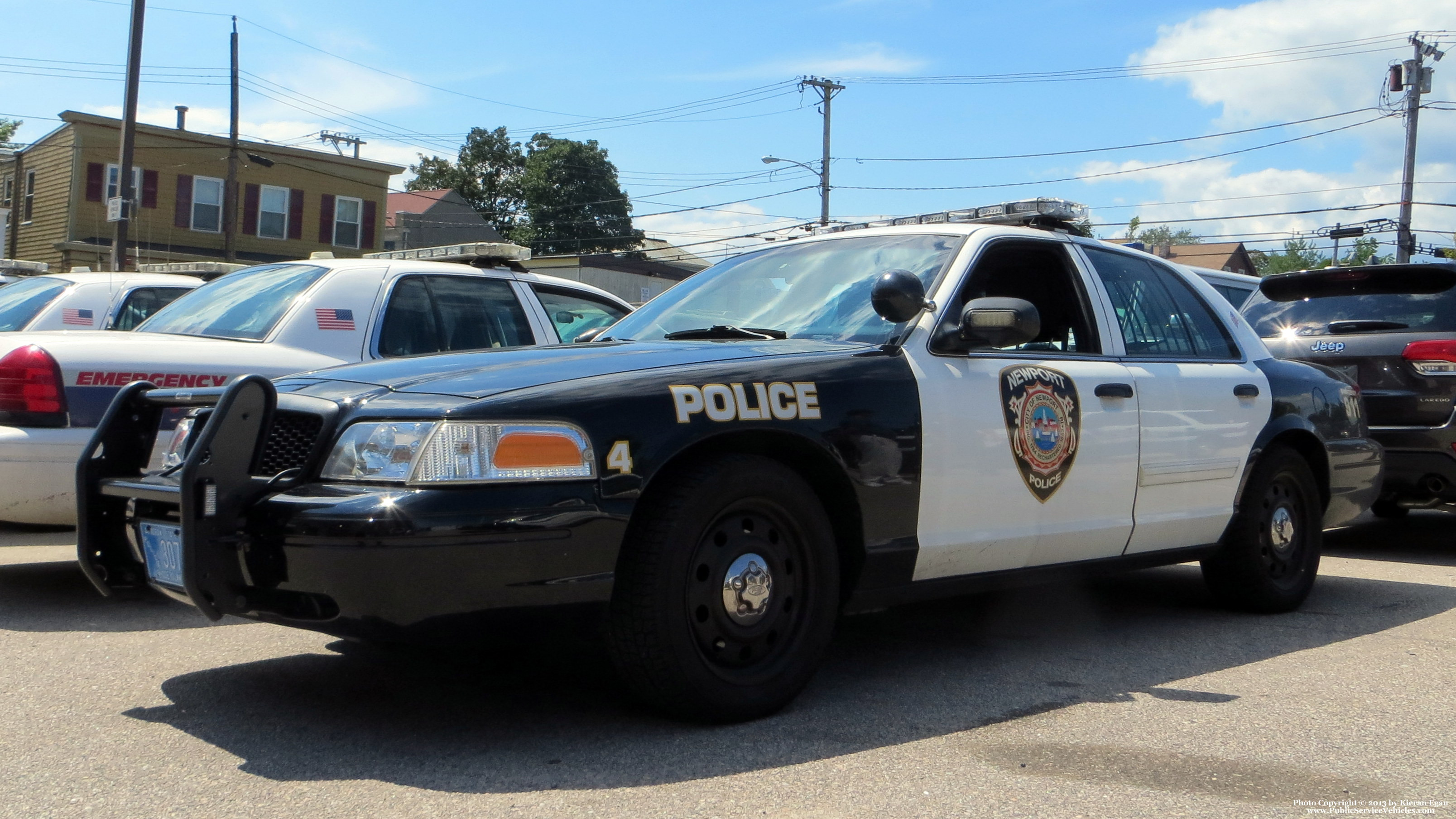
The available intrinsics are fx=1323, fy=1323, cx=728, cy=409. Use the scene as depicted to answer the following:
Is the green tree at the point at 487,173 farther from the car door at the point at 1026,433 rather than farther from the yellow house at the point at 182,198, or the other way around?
the car door at the point at 1026,433

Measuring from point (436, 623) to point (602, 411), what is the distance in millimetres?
682

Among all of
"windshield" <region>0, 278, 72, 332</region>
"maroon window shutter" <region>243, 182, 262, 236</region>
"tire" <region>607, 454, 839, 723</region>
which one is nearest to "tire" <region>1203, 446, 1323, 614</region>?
"tire" <region>607, 454, 839, 723</region>

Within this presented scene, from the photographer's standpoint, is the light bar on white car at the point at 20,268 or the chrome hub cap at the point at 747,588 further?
the light bar on white car at the point at 20,268

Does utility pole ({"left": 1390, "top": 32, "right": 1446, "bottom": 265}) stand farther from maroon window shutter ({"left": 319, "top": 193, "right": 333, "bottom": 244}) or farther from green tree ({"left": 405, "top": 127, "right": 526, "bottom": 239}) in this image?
green tree ({"left": 405, "top": 127, "right": 526, "bottom": 239})

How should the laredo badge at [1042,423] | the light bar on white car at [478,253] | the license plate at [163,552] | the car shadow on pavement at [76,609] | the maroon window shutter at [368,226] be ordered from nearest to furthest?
the license plate at [163,552], the laredo badge at [1042,423], the car shadow on pavement at [76,609], the light bar on white car at [478,253], the maroon window shutter at [368,226]

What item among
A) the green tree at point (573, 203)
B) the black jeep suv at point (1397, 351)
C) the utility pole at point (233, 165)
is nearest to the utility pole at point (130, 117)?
the utility pole at point (233, 165)

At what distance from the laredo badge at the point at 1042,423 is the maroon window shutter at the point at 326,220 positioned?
113ft

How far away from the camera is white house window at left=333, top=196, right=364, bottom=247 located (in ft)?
121

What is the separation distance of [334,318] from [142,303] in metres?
3.13

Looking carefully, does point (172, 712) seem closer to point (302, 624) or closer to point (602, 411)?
point (302, 624)

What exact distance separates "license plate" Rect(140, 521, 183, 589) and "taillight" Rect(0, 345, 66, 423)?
1867 millimetres

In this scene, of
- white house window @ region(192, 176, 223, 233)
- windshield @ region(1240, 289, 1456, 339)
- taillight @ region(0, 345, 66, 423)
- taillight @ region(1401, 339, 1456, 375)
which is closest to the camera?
taillight @ region(0, 345, 66, 423)

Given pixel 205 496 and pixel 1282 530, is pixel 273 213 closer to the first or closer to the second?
pixel 1282 530

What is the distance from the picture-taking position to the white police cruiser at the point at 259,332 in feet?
17.1
